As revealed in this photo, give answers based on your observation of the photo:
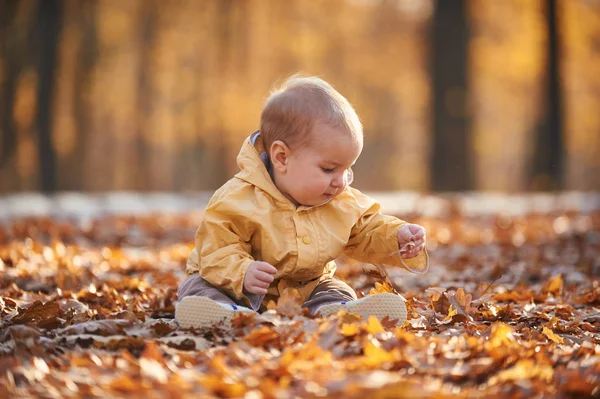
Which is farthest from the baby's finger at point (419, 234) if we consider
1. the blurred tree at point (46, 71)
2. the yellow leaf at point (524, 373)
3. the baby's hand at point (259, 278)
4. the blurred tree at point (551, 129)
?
the blurred tree at point (46, 71)

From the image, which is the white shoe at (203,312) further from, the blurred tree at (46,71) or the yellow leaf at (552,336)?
the blurred tree at (46,71)

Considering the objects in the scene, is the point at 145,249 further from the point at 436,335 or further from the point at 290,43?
the point at 290,43

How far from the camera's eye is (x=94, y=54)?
2552cm

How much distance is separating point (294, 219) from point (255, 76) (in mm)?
26626

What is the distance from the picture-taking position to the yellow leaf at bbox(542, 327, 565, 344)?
3.53 metres

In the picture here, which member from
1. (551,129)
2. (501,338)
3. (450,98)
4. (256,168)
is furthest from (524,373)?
(551,129)

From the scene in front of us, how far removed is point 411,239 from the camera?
397 cm

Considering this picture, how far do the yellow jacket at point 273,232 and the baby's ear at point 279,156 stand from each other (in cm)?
7

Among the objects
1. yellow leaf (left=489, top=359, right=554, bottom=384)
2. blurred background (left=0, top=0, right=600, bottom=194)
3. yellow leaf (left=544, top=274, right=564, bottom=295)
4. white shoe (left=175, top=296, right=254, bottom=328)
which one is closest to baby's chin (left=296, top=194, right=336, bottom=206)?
white shoe (left=175, top=296, right=254, bottom=328)

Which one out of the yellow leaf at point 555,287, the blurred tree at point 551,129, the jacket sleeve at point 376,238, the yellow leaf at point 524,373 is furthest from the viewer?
the blurred tree at point 551,129

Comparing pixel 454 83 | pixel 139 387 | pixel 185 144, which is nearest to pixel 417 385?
pixel 139 387

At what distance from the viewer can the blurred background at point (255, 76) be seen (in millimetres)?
18255

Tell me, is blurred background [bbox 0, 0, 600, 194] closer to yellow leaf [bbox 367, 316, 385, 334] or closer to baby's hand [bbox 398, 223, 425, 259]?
baby's hand [bbox 398, 223, 425, 259]

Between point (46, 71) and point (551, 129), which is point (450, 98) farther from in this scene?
point (46, 71)
